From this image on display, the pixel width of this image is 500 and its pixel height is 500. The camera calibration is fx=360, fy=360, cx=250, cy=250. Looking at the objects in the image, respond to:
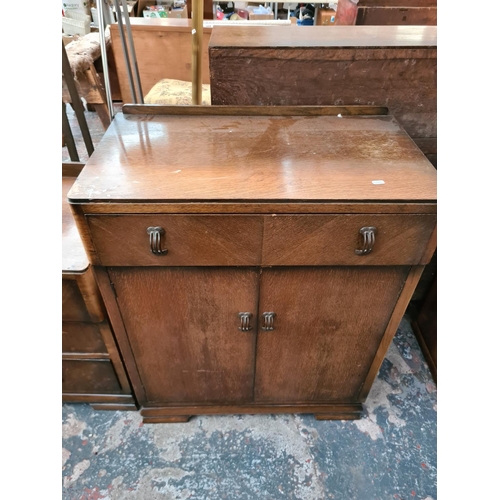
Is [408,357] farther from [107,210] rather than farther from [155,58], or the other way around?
[155,58]

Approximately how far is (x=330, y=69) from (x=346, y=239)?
0.51 m

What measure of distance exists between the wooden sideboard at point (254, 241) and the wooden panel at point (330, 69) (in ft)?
0.28

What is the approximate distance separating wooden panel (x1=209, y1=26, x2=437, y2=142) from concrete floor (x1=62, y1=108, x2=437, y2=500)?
98 centimetres

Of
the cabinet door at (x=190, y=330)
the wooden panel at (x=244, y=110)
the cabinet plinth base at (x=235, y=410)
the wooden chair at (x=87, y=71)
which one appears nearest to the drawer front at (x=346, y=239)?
the cabinet door at (x=190, y=330)

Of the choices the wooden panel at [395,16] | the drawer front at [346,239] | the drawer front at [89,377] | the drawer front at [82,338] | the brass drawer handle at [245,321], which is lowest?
the drawer front at [89,377]

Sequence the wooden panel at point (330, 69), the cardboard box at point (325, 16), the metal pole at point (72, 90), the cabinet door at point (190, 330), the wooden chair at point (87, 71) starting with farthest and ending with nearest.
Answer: the cardboard box at point (325, 16)
the wooden chair at point (87, 71)
the metal pole at point (72, 90)
the wooden panel at point (330, 69)
the cabinet door at point (190, 330)

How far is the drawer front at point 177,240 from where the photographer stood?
688 mm

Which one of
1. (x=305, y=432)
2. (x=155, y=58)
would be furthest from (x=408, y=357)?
(x=155, y=58)

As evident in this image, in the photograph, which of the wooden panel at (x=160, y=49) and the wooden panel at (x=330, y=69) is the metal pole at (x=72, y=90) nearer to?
the wooden panel at (x=330, y=69)

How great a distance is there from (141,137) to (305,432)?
1032 mm

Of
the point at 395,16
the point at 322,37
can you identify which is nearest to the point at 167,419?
the point at 322,37

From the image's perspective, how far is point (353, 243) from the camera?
0.74 meters

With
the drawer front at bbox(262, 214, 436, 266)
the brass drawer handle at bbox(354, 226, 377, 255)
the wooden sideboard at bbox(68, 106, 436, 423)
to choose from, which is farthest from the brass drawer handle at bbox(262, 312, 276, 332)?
the brass drawer handle at bbox(354, 226, 377, 255)

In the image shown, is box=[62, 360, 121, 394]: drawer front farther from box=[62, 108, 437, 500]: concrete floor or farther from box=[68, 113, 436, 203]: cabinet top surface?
box=[68, 113, 436, 203]: cabinet top surface
